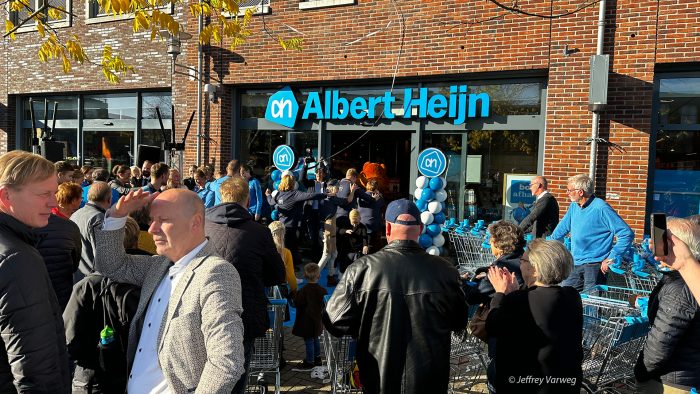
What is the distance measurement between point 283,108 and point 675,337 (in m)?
9.48

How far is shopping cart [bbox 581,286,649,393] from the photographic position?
13.8ft

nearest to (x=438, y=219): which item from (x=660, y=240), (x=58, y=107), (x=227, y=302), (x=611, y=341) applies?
(x=611, y=341)

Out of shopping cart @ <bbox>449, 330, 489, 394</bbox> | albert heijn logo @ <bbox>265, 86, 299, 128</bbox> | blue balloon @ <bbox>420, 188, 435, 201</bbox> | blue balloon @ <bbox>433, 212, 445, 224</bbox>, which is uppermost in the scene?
albert heijn logo @ <bbox>265, 86, 299, 128</bbox>

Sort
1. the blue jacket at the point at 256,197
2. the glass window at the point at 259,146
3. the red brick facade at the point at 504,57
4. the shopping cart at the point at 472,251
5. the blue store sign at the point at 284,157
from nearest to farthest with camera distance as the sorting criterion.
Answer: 1. the shopping cart at the point at 472,251
2. the red brick facade at the point at 504,57
3. the blue jacket at the point at 256,197
4. the blue store sign at the point at 284,157
5. the glass window at the point at 259,146

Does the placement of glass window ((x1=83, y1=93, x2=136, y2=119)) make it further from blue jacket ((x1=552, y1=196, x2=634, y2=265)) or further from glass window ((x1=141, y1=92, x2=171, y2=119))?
blue jacket ((x1=552, y1=196, x2=634, y2=265))

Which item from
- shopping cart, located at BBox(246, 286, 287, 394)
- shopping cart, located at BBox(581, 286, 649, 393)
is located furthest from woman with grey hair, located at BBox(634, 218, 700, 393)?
shopping cart, located at BBox(246, 286, 287, 394)

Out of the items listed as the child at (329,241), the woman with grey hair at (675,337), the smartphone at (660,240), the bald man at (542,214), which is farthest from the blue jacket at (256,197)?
the smartphone at (660,240)

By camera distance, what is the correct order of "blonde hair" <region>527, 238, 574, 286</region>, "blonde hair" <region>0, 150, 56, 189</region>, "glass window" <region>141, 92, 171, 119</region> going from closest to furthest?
1. "blonde hair" <region>0, 150, 56, 189</region>
2. "blonde hair" <region>527, 238, 574, 286</region>
3. "glass window" <region>141, 92, 171, 119</region>

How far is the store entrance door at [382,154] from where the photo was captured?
1077cm

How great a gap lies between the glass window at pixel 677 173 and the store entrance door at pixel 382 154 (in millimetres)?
4443

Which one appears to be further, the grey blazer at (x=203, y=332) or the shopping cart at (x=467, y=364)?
the shopping cart at (x=467, y=364)

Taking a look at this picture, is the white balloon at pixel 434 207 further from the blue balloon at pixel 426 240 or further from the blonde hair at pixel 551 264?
the blonde hair at pixel 551 264

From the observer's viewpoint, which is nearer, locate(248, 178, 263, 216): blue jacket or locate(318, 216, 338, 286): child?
locate(318, 216, 338, 286): child

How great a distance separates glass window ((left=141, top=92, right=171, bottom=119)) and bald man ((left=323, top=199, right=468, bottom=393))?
1134cm
